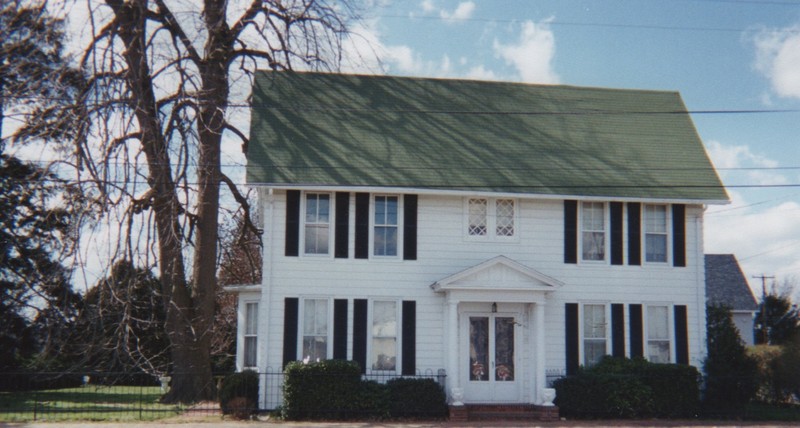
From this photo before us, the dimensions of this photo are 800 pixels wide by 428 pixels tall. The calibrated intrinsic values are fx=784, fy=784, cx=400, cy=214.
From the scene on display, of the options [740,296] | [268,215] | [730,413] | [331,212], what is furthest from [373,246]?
[740,296]

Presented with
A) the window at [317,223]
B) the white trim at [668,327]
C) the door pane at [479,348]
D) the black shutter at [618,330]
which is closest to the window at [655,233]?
the white trim at [668,327]

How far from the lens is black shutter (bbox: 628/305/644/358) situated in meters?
21.5

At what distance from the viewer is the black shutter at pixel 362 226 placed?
2089cm

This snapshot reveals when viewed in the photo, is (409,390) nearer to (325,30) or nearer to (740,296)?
(325,30)

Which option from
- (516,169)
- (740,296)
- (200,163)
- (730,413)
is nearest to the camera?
(200,163)

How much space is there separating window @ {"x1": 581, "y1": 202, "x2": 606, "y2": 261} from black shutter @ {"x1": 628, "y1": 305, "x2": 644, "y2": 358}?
166 cm

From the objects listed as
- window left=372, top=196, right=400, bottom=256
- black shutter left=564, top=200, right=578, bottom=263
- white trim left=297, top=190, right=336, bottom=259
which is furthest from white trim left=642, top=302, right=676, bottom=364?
white trim left=297, top=190, right=336, bottom=259

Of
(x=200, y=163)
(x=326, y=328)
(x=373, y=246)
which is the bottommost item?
(x=326, y=328)

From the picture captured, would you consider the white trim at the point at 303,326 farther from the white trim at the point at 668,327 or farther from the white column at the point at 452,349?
the white trim at the point at 668,327

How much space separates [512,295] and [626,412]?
4.17 metres

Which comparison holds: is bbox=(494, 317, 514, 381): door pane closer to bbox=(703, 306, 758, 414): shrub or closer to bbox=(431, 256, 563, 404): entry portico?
bbox=(431, 256, 563, 404): entry portico

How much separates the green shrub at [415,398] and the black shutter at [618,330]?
17.1ft

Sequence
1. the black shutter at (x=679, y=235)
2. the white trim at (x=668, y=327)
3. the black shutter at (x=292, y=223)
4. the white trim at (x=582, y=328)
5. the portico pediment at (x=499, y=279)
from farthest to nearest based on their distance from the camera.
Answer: the black shutter at (x=679, y=235) → the white trim at (x=668, y=327) → the white trim at (x=582, y=328) → the black shutter at (x=292, y=223) → the portico pediment at (x=499, y=279)

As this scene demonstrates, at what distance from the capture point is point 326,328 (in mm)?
20516
